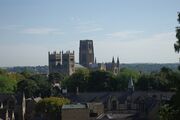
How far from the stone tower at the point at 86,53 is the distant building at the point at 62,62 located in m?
21.1

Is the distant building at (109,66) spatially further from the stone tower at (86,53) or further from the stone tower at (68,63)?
the stone tower at (68,63)

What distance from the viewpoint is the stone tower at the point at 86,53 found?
17712cm

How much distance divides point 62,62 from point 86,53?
2500 cm

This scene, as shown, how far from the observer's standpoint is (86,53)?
178 meters

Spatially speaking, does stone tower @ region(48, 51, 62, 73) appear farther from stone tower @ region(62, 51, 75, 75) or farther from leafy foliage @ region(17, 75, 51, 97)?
leafy foliage @ region(17, 75, 51, 97)

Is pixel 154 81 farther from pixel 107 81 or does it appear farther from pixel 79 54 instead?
pixel 79 54

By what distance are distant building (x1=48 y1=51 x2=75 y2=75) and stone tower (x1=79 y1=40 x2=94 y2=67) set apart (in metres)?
21.1

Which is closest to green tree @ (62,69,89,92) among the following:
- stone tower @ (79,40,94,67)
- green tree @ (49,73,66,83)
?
green tree @ (49,73,66,83)

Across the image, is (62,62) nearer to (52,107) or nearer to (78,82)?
(78,82)

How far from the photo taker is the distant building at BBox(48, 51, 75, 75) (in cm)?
15162

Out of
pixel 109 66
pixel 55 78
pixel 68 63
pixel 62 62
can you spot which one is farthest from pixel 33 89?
pixel 109 66

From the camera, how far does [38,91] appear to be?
3691 inches

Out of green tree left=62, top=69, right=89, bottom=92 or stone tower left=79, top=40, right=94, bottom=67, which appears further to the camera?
stone tower left=79, top=40, right=94, bottom=67

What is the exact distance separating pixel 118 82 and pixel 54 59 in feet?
189
